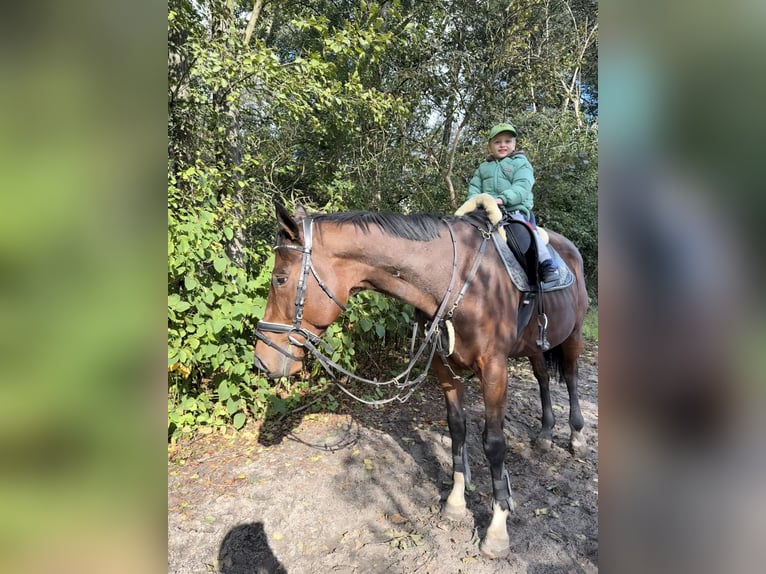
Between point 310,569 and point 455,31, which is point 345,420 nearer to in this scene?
point 310,569

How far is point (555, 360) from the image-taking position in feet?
15.1

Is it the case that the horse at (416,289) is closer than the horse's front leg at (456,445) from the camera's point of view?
Yes

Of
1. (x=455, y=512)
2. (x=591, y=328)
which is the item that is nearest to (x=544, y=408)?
(x=455, y=512)

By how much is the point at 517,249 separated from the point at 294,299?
1.69m

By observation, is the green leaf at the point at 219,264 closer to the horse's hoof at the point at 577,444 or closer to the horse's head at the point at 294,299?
the horse's head at the point at 294,299

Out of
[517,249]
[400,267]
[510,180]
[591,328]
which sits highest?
[510,180]

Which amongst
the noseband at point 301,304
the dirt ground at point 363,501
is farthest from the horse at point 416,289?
the dirt ground at point 363,501

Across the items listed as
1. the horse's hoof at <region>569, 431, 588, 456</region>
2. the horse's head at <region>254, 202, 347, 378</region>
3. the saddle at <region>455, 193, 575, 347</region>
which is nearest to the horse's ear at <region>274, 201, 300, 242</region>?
the horse's head at <region>254, 202, 347, 378</region>

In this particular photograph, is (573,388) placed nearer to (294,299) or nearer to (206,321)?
(294,299)

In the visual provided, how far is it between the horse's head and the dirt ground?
4.67 feet

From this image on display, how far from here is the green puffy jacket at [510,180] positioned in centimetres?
334

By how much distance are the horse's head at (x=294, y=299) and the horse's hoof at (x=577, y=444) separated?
315cm
